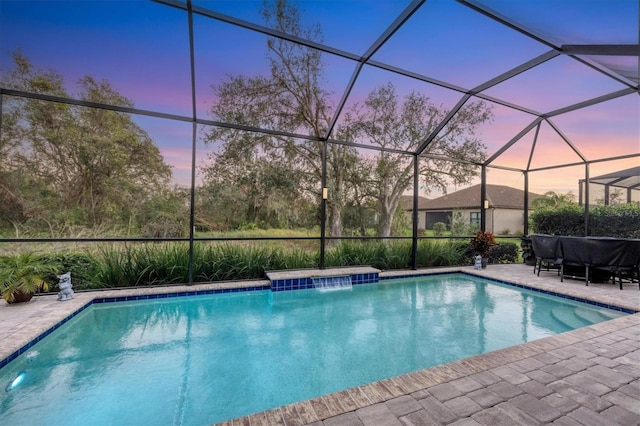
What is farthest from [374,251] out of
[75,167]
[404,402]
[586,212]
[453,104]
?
[75,167]

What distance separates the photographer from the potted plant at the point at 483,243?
7.88 meters

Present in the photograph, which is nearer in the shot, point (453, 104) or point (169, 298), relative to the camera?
point (169, 298)

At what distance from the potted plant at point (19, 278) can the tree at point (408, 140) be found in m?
7.94

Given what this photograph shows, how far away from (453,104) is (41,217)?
9.58 metres

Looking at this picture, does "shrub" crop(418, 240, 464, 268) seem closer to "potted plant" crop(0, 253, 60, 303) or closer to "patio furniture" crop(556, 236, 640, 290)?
"patio furniture" crop(556, 236, 640, 290)

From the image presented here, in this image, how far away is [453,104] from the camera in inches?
266

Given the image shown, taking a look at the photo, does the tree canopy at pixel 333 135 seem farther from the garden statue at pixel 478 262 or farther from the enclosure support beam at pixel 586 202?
the garden statue at pixel 478 262

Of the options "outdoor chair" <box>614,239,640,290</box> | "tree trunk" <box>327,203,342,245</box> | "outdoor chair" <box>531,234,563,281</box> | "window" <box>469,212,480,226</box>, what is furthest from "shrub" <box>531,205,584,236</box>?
"tree trunk" <box>327,203,342,245</box>

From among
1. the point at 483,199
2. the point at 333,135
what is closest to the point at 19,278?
the point at 333,135

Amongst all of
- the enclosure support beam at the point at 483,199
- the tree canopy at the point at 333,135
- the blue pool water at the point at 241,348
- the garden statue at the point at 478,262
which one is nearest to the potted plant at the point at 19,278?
the blue pool water at the point at 241,348

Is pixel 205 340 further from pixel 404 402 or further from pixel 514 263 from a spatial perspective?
pixel 514 263

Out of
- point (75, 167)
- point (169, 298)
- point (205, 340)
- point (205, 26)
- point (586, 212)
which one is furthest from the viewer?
point (586, 212)

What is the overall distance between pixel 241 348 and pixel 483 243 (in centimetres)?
720

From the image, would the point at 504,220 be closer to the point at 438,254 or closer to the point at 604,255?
the point at 438,254
